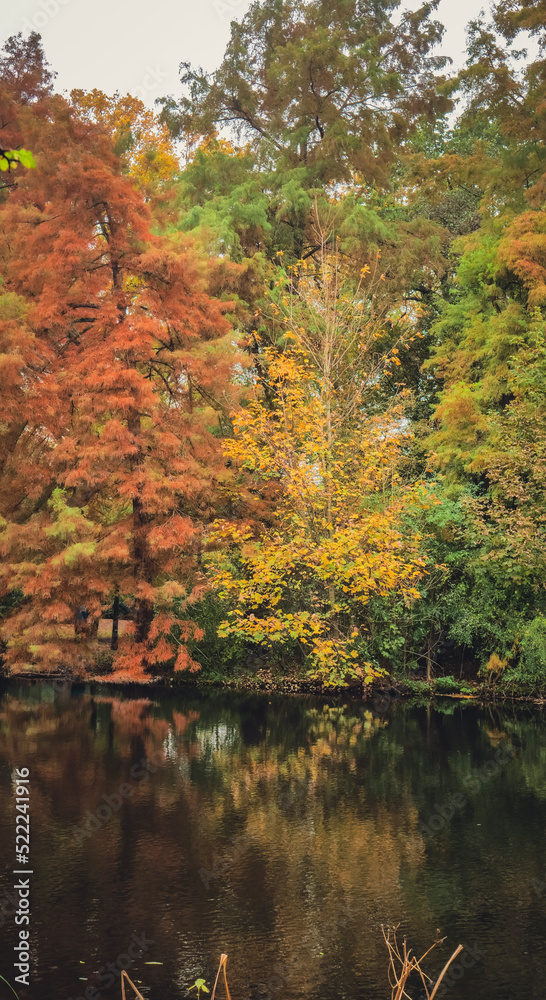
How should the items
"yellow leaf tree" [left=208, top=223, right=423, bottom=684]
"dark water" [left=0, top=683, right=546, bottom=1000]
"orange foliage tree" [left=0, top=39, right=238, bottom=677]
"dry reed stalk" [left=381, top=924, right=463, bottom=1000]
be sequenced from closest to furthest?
1. "dry reed stalk" [left=381, top=924, right=463, bottom=1000]
2. "dark water" [left=0, top=683, right=546, bottom=1000]
3. "yellow leaf tree" [left=208, top=223, right=423, bottom=684]
4. "orange foliage tree" [left=0, top=39, right=238, bottom=677]

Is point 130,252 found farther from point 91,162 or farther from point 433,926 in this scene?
point 433,926

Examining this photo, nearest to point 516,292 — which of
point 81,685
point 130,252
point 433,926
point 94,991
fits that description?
point 130,252

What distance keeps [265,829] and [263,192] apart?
58.2 feet

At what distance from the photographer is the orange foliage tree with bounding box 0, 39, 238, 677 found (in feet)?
62.6

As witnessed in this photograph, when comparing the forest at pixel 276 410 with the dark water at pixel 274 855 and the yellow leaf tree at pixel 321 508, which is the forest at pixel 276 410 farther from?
the dark water at pixel 274 855

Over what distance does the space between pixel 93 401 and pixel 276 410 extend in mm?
3759

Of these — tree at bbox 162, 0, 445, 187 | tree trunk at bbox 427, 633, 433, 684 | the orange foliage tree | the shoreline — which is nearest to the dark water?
the shoreline

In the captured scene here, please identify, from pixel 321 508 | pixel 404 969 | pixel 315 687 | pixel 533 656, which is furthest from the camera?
pixel 315 687

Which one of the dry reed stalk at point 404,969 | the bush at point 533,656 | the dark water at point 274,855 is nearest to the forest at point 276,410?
the bush at point 533,656

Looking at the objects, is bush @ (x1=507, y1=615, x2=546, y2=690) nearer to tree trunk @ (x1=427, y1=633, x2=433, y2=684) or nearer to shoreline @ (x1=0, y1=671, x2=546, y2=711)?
shoreline @ (x1=0, y1=671, x2=546, y2=711)

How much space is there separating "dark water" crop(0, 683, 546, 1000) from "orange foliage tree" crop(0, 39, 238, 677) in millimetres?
4655

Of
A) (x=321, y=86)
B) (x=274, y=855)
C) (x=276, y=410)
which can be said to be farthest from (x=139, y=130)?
(x=274, y=855)

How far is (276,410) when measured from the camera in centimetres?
1902

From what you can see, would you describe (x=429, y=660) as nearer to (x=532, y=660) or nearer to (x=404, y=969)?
(x=532, y=660)
